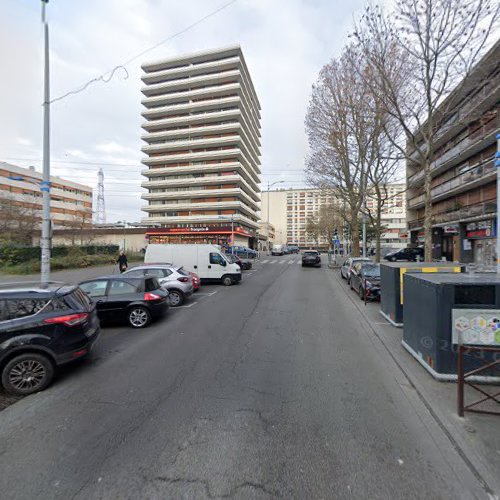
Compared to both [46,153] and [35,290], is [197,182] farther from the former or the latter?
[35,290]

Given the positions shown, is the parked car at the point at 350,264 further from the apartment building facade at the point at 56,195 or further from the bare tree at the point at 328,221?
the apartment building facade at the point at 56,195

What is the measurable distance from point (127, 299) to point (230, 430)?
16.7ft

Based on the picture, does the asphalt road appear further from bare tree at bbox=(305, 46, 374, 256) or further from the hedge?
the hedge

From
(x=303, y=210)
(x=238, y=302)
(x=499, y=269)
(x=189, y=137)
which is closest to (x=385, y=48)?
(x=499, y=269)

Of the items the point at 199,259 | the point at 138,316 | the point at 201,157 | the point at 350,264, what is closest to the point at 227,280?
the point at 199,259

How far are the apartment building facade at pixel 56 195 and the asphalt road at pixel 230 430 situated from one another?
131ft

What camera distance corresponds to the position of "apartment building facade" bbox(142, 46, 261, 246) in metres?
48.9

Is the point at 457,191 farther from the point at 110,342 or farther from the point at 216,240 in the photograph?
the point at 216,240

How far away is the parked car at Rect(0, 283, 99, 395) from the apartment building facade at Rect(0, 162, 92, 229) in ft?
128

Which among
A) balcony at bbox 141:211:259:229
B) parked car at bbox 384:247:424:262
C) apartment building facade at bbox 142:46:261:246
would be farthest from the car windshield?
balcony at bbox 141:211:259:229

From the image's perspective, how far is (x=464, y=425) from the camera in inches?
117

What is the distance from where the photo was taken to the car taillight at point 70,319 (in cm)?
408

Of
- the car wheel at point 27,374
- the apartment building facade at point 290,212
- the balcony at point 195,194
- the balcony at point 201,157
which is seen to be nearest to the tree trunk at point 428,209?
the car wheel at point 27,374

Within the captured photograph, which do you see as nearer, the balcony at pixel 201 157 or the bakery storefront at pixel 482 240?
the bakery storefront at pixel 482 240
